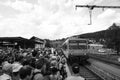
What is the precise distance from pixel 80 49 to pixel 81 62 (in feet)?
5.88

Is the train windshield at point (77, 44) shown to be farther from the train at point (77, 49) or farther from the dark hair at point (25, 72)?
the dark hair at point (25, 72)

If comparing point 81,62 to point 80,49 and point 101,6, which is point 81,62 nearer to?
point 80,49

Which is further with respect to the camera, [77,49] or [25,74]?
[77,49]

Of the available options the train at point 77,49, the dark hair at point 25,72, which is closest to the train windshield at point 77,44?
the train at point 77,49

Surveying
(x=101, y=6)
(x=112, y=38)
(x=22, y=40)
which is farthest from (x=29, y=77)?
(x=112, y=38)

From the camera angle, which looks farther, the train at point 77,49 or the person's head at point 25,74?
the train at point 77,49

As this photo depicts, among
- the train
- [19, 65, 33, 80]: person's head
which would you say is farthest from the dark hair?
the train

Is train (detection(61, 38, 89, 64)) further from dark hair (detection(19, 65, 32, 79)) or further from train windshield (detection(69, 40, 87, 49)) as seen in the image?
dark hair (detection(19, 65, 32, 79))

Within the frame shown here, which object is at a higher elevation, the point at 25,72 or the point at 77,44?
the point at 77,44

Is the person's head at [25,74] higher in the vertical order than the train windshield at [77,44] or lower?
lower

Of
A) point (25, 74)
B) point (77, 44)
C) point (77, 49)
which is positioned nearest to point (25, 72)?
point (25, 74)

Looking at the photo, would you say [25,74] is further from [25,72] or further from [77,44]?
[77,44]

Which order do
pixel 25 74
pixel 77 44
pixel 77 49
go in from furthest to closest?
pixel 77 49, pixel 77 44, pixel 25 74

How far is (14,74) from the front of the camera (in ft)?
16.0
